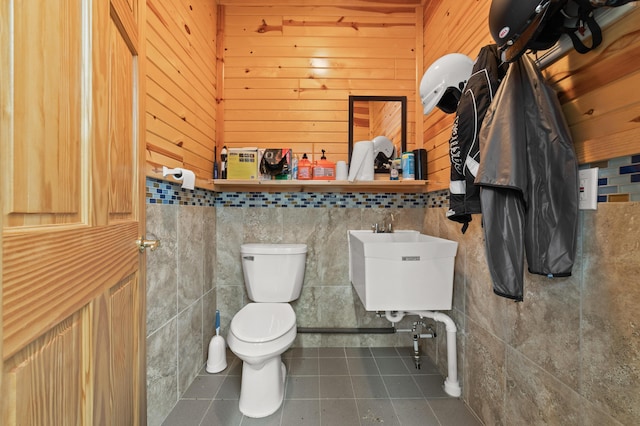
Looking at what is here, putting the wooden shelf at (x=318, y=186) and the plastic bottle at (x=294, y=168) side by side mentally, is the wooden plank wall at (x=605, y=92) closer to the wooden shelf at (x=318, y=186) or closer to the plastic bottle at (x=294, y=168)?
the wooden shelf at (x=318, y=186)

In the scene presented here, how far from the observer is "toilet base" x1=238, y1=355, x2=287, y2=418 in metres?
1.26

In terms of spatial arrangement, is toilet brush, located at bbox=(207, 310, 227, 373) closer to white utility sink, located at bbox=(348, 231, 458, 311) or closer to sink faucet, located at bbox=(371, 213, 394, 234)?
white utility sink, located at bbox=(348, 231, 458, 311)

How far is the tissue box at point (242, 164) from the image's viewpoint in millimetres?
1743

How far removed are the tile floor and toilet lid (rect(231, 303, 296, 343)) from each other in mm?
428

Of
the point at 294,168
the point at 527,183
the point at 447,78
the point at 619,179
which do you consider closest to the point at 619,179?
the point at 619,179

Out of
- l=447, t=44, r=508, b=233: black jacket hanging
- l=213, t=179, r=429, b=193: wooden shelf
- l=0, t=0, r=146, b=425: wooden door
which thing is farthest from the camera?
l=213, t=179, r=429, b=193: wooden shelf

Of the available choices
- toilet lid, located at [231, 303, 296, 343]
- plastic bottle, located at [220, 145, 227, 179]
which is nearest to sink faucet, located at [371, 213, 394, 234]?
toilet lid, located at [231, 303, 296, 343]

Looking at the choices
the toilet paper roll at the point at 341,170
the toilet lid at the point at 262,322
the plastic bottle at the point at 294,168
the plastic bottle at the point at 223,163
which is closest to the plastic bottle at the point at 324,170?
the toilet paper roll at the point at 341,170

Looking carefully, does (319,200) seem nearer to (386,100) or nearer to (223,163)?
(223,163)

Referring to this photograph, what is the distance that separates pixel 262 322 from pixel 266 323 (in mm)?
28

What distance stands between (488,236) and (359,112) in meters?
1.41

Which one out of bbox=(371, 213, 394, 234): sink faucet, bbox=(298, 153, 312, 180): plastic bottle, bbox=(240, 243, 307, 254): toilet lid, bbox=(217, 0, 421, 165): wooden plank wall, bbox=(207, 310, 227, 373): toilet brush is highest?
bbox=(217, 0, 421, 165): wooden plank wall

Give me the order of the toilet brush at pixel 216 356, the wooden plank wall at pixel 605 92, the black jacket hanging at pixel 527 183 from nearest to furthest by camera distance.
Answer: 1. the wooden plank wall at pixel 605 92
2. the black jacket hanging at pixel 527 183
3. the toilet brush at pixel 216 356

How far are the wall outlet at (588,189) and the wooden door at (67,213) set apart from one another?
131cm
